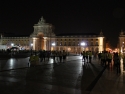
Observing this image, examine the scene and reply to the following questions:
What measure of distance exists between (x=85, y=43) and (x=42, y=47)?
90.2ft

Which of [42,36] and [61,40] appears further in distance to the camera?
[42,36]

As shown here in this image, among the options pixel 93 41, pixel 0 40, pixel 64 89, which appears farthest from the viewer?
pixel 0 40

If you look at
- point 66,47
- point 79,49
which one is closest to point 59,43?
point 66,47

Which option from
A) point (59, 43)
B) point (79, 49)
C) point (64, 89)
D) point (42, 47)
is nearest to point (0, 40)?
point (42, 47)

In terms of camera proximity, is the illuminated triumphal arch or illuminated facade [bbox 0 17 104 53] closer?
illuminated facade [bbox 0 17 104 53]

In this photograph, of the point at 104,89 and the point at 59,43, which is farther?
the point at 59,43

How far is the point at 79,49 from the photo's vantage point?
429ft

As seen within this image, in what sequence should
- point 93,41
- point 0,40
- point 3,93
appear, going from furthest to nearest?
point 0,40
point 93,41
point 3,93

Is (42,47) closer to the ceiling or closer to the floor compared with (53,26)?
closer to the floor

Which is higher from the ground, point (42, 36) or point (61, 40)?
point (42, 36)

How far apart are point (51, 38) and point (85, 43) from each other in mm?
21415

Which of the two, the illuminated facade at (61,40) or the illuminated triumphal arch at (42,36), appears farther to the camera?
the illuminated triumphal arch at (42,36)

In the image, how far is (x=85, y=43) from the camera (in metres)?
131

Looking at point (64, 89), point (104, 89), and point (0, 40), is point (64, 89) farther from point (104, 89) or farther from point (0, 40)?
point (0, 40)
